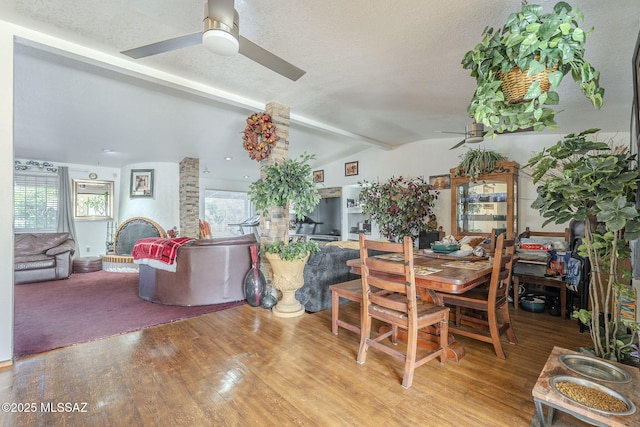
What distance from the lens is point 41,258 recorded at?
5.16 m

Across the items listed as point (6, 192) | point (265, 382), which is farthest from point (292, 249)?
point (6, 192)

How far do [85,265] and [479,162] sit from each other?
7.72m

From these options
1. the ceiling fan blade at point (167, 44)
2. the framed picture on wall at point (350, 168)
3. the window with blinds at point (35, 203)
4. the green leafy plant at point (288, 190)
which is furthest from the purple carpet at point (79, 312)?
the framed picture on wall at point (350, 168)

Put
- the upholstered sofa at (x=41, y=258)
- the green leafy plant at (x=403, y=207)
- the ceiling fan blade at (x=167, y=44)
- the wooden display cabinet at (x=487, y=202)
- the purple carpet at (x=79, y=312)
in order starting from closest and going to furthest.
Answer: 1. the ceiling fan blade at (x=167, y=44)
2. the purple carpet at (x=79, y=312)
3. the wooden display cabinet at (x=487, y=202)
4. the upholstered sofa at (x=41, y=258)
5. the green leafy plant at (x=403, y=207)

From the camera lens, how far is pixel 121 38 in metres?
2.44

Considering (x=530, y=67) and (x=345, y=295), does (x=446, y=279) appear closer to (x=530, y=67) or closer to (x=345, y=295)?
(x=345, y=295)

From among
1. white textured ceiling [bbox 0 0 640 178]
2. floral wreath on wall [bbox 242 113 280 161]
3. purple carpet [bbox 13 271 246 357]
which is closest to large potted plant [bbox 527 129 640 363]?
white textured ceiling [bbox 0 0 640 178]

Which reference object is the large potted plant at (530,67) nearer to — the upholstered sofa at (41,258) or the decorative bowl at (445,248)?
the decorative bowl at (445,248)

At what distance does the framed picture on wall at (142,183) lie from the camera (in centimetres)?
673

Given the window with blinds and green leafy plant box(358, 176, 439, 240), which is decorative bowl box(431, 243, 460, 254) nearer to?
green leafy plant box(358, 176, 439, 240)

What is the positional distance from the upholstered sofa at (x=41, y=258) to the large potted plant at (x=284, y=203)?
4.44 meters

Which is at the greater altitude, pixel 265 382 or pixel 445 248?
pixel 445 248

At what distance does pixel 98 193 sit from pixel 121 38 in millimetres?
5789

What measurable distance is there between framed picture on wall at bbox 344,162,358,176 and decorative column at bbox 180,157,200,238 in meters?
3.54
